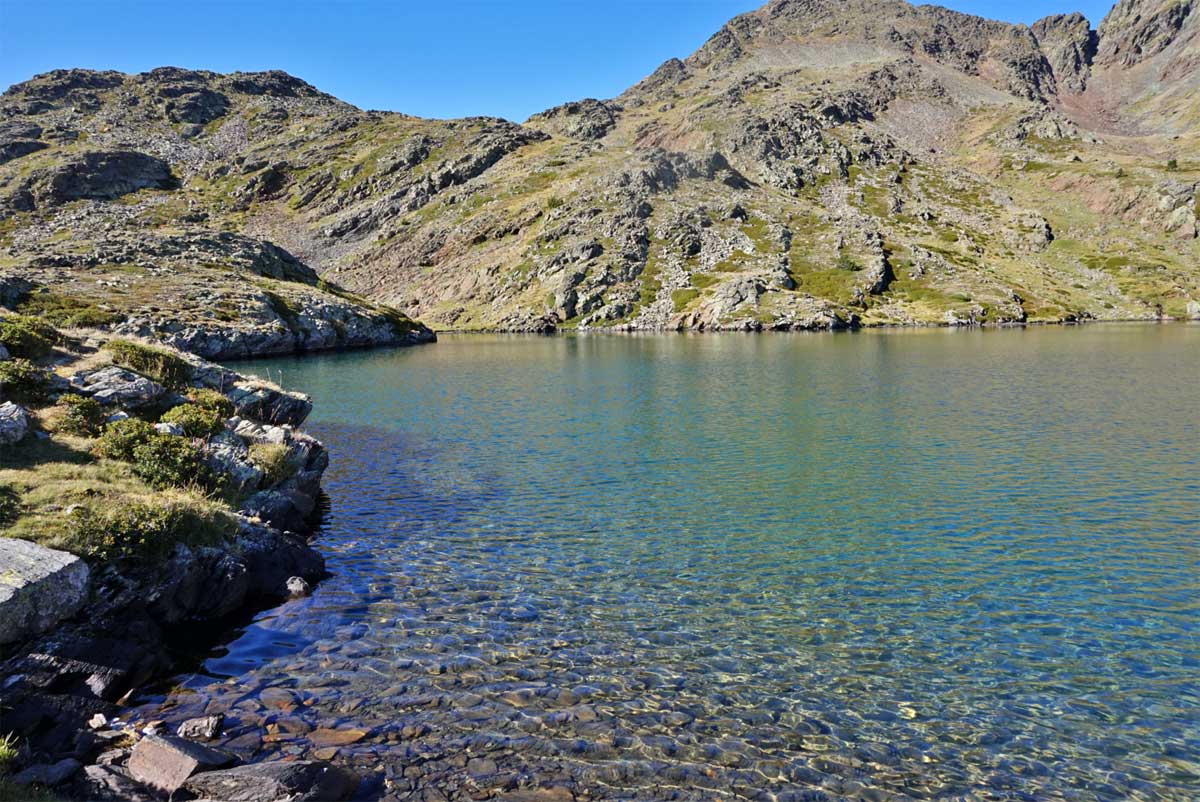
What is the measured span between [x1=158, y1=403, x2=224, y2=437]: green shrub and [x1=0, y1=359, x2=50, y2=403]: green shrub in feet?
14.0

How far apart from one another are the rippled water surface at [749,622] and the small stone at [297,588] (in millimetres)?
1018

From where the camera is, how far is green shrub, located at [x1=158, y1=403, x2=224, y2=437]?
1064 inches

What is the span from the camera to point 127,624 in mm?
16906

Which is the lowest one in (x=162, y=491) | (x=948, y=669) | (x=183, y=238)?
(x=948, y=669)

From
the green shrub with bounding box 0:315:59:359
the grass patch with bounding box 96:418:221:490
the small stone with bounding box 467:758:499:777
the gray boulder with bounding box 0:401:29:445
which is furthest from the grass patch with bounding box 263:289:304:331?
the small stone with bounding box 467:758:499:777

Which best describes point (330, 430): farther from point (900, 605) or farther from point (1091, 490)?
point (1091, 490)

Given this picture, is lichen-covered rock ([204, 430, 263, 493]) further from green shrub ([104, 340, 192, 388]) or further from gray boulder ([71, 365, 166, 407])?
green shrub ([104, 340, 192, 388])

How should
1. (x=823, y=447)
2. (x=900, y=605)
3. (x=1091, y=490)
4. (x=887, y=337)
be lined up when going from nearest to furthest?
(x=900, y=605), (x=1091, y=490), (x=823, y=447), (x=887, y=337)

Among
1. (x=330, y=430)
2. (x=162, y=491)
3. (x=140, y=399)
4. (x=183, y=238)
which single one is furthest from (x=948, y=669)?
(x=183, y=238)

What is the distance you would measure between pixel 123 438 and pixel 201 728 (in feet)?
46.2

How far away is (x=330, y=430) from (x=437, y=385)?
27.2 meters

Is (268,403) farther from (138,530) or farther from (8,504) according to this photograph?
(8,504)

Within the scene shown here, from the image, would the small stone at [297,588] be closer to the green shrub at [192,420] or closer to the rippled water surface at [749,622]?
the rippled water surface at [749,622]

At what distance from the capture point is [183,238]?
156125 millimetres
